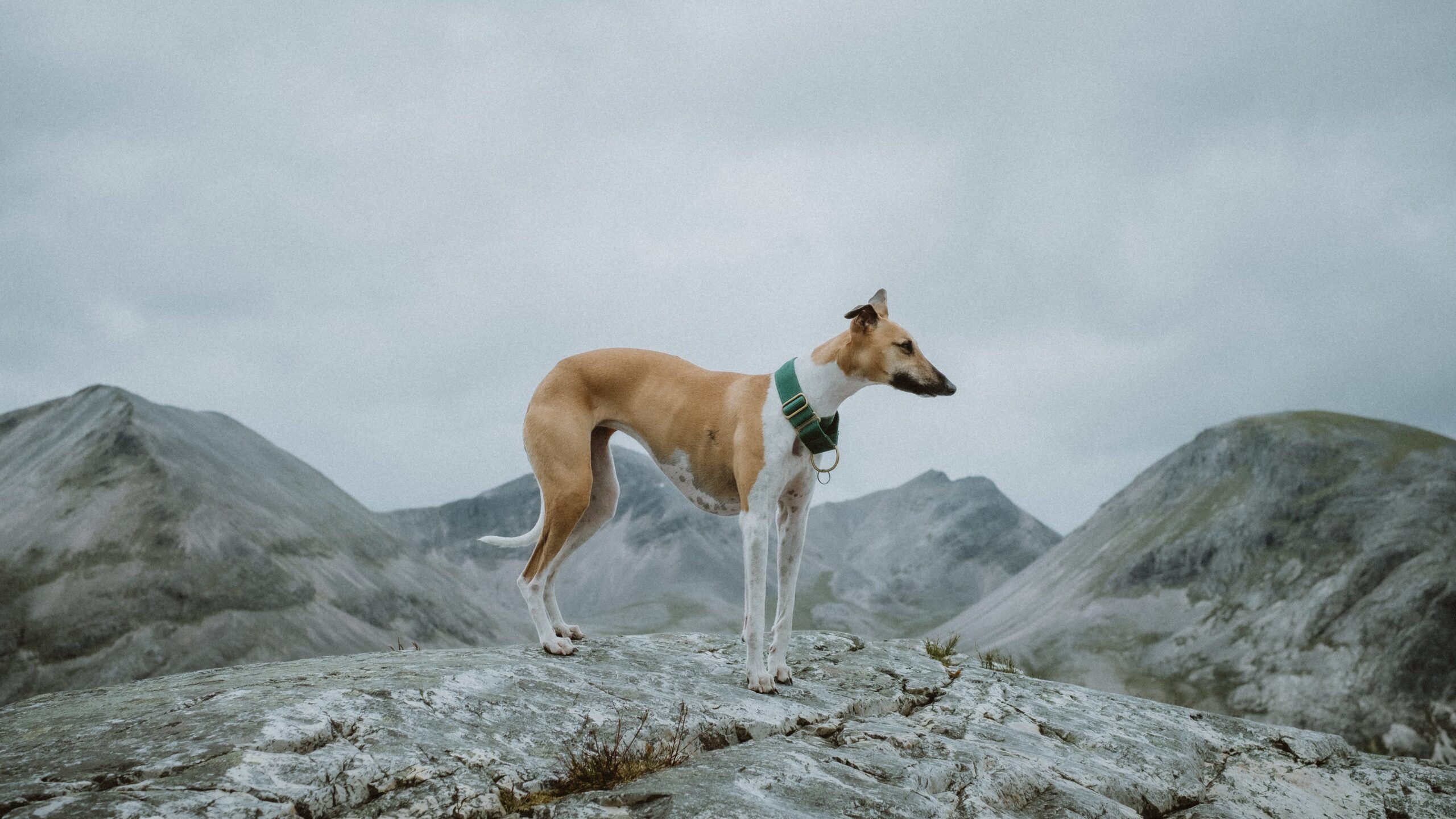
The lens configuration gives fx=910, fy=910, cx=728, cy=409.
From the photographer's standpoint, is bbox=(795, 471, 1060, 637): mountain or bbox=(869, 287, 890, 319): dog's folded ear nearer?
bbox=(869, 287, 890, 319): dog's folded ear

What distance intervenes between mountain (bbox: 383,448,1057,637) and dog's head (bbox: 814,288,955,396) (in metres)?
107

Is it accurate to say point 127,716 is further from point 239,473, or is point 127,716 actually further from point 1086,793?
point 239,473

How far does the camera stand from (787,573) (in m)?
9.17

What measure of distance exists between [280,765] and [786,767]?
327 cm

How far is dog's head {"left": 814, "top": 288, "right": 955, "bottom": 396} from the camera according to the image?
8719 millimetres

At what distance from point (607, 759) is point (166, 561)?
6532 centimetres

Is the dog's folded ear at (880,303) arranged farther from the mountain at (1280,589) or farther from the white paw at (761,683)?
the mountain at (1280,589)

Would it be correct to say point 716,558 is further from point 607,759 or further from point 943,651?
point 607,759

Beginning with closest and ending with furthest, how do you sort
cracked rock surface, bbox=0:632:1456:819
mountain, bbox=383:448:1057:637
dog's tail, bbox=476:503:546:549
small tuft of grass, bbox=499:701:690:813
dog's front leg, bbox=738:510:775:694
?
1. cracked rock surface, bbox=0:632:1456:819
2. small tuft of grass, bbox=499:701:690:813
3. dog's front leg, bbox=738:510:775:694
4. dog's tail, bbox=476:503:546:549
5. mountain, bbox=383:448:1057:637

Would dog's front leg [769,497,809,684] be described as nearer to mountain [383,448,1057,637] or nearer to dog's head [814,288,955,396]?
dog's head [814,288,955,396]

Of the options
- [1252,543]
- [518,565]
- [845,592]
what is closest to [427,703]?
[1252,543]

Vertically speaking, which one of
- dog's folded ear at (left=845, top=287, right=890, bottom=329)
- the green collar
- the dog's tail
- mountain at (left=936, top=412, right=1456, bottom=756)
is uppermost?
dog's folded ear at (left=845, top=287, right=890, bottom=329)

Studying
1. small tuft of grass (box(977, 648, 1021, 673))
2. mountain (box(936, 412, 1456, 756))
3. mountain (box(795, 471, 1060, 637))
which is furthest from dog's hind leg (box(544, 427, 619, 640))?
mountain (box(795, 471, 1060, 637))

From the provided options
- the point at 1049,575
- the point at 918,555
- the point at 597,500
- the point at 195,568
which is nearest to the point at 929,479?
the point at 918,555
